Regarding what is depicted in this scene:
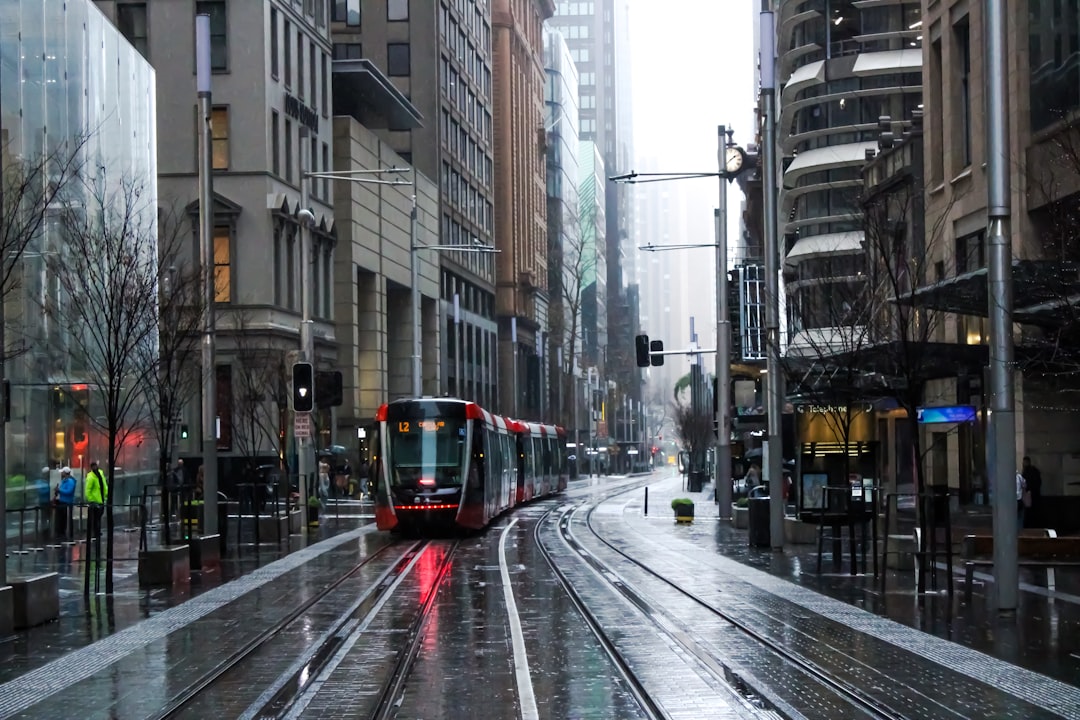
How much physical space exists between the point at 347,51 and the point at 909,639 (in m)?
78.1

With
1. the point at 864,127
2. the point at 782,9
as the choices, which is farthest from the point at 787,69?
the point at 864,127

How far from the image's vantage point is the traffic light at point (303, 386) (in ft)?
118

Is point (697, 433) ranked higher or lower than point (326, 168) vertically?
lower

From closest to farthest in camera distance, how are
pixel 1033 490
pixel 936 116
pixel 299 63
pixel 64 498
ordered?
pixel 1033 490, pixel 64 498, pixel 936 116, pixel 299 63

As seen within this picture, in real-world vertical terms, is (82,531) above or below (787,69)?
below

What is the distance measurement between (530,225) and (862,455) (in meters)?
85.9

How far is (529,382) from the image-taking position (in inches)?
4779

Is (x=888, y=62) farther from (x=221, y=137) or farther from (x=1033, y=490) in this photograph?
(x=1033, y=490)

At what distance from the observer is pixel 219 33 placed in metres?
59.4

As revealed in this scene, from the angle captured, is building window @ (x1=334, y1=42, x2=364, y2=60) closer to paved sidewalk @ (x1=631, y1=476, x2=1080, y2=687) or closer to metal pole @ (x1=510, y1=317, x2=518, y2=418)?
metal pole @ (x1=510, y1=317, x2=518, y2=418)

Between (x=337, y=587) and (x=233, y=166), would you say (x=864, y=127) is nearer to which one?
(x=233, y=166)

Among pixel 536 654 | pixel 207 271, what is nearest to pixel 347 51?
pixel 207 271

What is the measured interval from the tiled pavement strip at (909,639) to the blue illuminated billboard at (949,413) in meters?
8.26

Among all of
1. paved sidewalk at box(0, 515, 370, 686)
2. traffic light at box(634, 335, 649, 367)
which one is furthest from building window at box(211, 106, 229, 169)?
paved sidewalk at box(0, 515, 370, 686)
